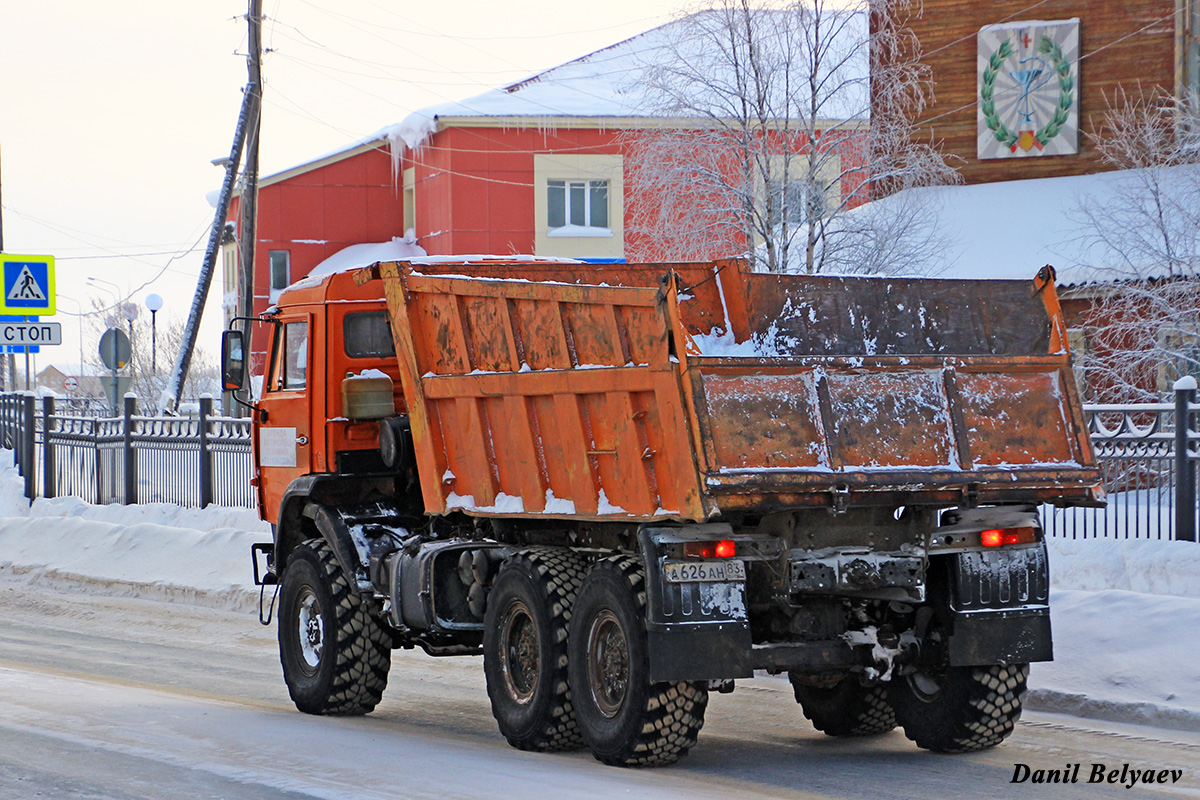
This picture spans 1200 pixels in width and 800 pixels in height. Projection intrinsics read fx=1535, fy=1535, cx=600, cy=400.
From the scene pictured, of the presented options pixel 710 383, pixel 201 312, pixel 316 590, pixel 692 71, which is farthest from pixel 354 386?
pixel 201 312

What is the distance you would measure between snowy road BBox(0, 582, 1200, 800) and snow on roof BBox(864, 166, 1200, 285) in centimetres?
1225

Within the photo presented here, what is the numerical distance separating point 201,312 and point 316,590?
18799mm

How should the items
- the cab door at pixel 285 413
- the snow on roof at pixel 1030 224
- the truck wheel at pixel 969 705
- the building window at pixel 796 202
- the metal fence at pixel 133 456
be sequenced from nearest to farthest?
1. the truck wheel at pixel 969 705
2. the cab door at pixel 285 413
3. the metal fence at pixel 133 456
4. the snow on roof at pixel 1030 224
5. the building window at pixel 796 202

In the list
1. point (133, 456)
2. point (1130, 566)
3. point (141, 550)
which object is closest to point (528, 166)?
point (133, 456)

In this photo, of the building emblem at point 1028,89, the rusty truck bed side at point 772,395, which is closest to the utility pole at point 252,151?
the building emblem at point 1028,89

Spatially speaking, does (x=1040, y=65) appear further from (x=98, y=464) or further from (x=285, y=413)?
(x=285, y=413)

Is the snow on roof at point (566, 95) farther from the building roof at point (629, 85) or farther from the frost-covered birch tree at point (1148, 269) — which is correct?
the frost-covered birch tree at point (1148, 269)

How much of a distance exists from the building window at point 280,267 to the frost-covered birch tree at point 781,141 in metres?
22.0

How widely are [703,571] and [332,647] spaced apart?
3.36m

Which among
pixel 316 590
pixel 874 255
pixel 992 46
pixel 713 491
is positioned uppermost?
pixel 992 46

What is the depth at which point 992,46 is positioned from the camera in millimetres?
24438

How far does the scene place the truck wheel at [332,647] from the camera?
374 inches

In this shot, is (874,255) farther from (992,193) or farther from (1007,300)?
(1007,300)

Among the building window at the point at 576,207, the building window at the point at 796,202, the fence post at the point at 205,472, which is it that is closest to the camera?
the fence post at the point at 205,472
